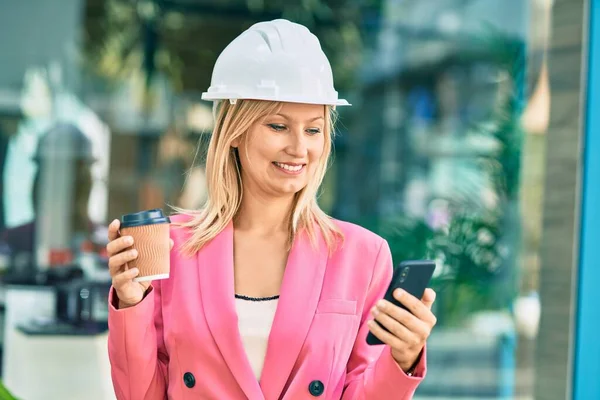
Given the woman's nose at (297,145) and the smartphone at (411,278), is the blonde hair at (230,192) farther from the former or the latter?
the smartphone at (411,278)

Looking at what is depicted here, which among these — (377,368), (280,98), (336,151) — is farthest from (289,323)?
(336,151)

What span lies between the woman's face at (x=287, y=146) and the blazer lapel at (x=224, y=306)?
162 millimetres

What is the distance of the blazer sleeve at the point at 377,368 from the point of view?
1.58 metres

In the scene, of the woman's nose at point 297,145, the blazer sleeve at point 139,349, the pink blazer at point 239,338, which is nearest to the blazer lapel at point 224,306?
the pink blazer at point 239,338

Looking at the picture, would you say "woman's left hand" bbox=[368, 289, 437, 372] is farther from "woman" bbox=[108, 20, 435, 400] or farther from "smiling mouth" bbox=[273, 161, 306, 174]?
"smiling mouth" bbox=[273, 161, 306, 174]

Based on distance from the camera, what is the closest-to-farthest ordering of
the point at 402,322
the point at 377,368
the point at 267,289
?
the point at 402,322
the point at 377,368
the point at 267,289

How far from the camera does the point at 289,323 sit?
5.42ft

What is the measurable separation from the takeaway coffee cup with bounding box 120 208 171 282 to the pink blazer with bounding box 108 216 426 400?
3.4 inches

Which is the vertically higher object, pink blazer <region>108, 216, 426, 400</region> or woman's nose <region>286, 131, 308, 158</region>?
woman's nose <region>286, 131, 308, 158</region>

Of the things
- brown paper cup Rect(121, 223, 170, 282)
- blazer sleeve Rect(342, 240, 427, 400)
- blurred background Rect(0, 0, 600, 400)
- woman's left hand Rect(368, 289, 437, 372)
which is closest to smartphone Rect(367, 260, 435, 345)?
woman's left hand Rect(368, 289, 437, 372)

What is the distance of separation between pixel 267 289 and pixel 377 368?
10.5 inches

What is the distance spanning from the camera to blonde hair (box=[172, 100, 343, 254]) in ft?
5.65

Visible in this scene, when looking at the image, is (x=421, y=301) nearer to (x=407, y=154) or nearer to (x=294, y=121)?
(x=294, y=121)

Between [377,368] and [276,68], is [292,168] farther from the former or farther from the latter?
[377,368]
